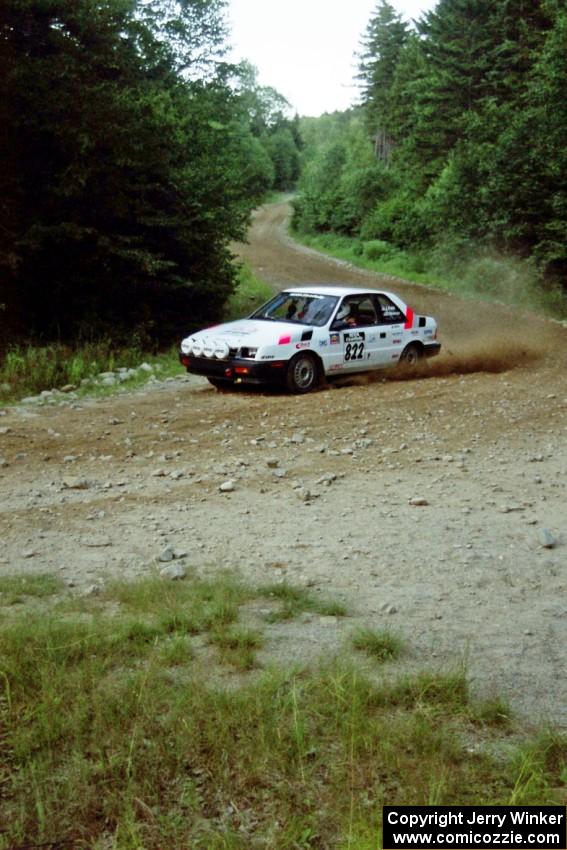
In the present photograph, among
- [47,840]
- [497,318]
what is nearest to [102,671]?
[47,840]

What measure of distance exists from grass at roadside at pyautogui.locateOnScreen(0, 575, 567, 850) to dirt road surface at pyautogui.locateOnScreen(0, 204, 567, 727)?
452mm

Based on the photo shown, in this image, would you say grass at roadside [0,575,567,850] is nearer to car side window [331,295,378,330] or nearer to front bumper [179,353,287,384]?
front bumper [179,353,287,384]

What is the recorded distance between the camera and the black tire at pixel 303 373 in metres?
12.9

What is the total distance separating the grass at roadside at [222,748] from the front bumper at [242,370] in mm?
7782

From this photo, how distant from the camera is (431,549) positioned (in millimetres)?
6699

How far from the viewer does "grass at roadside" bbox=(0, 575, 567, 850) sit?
139 inches

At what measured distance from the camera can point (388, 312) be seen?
1448cm

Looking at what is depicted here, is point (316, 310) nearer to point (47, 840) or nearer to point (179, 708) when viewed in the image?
point (179, 708)

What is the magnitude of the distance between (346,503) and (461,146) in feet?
93.2

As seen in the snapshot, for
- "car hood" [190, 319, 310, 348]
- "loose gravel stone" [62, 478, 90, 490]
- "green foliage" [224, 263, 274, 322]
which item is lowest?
"loose gravel stone" [62, 478, 90, 490]

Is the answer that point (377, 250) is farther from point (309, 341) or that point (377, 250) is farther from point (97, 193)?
point (309, 341)

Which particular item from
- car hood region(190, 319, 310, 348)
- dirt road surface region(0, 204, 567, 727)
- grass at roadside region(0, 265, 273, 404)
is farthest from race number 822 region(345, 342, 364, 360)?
grass at roadside region(0, 265, 273, 404)

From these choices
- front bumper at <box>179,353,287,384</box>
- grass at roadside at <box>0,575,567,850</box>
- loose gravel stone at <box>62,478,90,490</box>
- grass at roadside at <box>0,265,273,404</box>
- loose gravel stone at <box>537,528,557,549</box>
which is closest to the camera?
grass at roadside at <box>0,575,567,850</box>

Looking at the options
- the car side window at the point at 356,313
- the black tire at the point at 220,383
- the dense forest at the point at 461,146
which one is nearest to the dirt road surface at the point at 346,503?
the black tire at the point at 220,383
